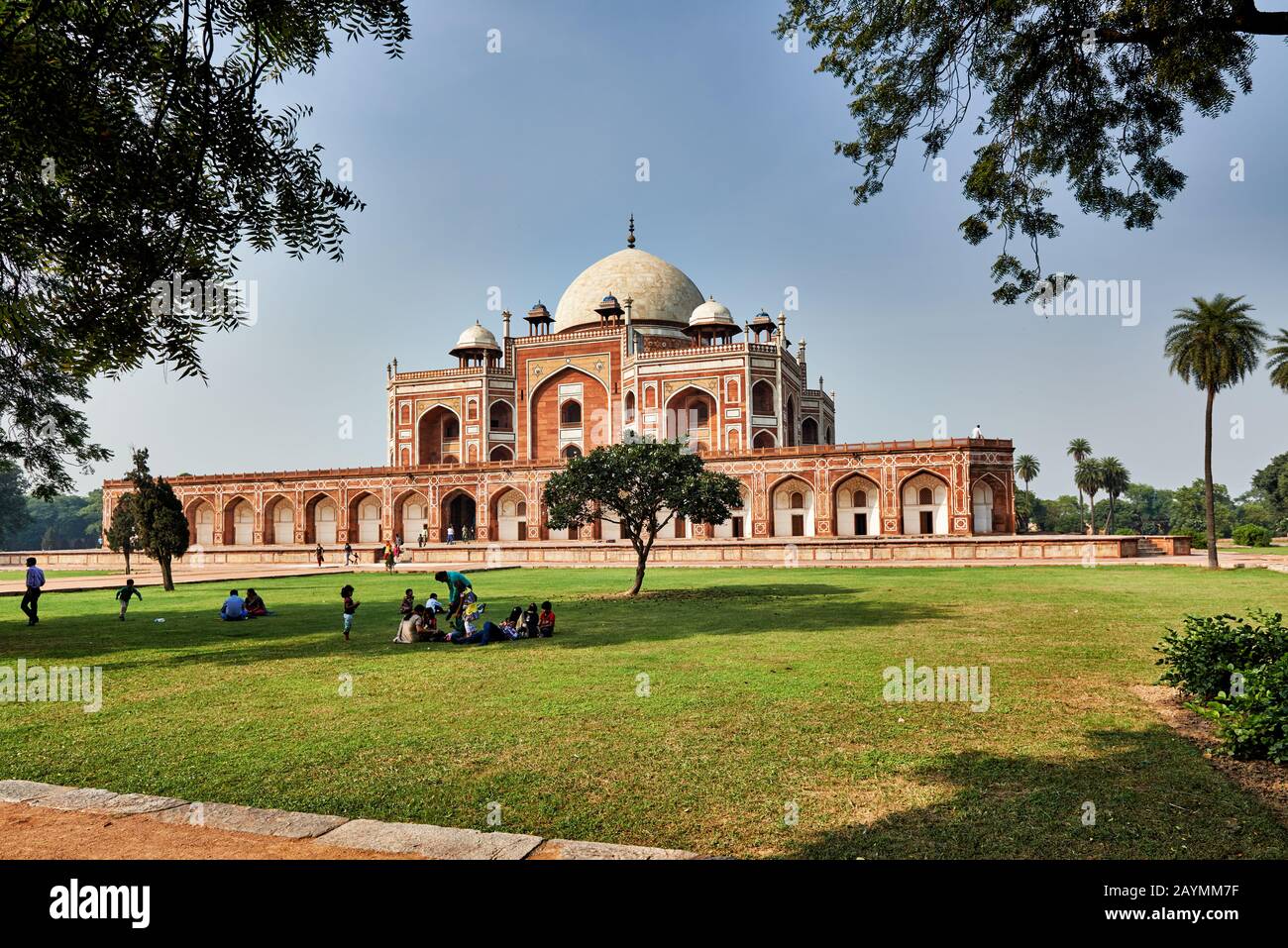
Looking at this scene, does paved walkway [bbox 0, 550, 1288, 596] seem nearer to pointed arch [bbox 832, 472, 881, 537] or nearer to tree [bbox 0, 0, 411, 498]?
pointed arch [bbox 832, 472, 881, 537]

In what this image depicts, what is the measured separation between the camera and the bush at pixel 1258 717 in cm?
504

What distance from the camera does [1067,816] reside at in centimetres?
424

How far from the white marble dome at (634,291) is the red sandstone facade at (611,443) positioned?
0.13 metres

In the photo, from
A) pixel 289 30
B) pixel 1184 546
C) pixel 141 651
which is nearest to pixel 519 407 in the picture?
pixel 1184 546

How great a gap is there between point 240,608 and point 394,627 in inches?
128

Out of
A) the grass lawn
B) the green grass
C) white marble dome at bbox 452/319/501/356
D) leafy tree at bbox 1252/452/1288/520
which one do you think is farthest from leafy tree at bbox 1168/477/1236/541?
the green grass

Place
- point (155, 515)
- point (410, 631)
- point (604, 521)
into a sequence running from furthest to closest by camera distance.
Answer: point (604, 521), point (155, 515), point (410, 631)

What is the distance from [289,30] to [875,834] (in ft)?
20.0

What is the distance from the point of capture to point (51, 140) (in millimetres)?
4730

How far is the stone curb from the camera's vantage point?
3699mm

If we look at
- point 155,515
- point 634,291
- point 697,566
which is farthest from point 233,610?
point 634,291

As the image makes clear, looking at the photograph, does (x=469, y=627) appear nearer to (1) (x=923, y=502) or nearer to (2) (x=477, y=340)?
(1) (x=923, y=502)

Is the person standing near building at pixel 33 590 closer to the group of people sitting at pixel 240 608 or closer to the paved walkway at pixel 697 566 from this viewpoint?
the group of people sitting at pixel 240 608

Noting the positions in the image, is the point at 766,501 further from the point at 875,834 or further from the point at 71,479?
the point at 875,834
